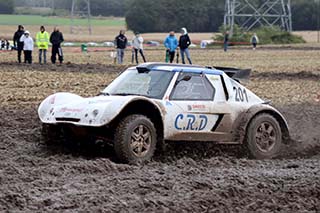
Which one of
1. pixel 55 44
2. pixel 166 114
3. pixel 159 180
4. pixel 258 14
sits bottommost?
pixel 159 180

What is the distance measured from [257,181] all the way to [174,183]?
3.33 ft

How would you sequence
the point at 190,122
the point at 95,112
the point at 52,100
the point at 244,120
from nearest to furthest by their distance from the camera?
the point at 95,112 → the point at 190,122 → the point at 52,100 → the point at 244,120

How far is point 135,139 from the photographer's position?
37.8 ft

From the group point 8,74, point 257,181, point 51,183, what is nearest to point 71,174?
point 51,183

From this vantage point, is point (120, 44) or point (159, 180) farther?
point (120, 44)

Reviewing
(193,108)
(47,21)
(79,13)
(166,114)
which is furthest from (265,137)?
(47,21)

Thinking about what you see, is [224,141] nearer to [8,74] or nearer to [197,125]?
[197,125]

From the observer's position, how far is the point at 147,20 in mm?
105562

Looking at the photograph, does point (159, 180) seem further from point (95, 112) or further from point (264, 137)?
point (264, 137)

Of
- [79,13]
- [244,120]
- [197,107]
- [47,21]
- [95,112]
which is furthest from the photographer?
[79,13]

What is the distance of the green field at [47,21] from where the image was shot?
11125 centimetres

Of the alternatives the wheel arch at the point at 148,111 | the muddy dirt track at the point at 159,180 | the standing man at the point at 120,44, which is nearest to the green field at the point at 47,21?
the standing man at the point at 120,44

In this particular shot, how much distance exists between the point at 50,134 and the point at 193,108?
217 cm

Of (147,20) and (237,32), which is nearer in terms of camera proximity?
(237,32)
